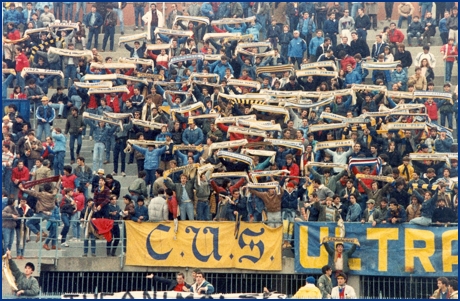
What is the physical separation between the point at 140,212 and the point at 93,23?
11878mm

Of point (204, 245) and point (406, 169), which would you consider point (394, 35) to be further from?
point (204, 245)

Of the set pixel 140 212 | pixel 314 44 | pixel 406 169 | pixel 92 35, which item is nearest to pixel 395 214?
pixel 406 169

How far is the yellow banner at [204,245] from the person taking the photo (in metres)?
35.9

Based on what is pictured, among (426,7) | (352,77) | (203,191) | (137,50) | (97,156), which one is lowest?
(203,191)

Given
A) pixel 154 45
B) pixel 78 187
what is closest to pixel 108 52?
pixel 154 45

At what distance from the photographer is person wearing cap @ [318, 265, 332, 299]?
33312 mm

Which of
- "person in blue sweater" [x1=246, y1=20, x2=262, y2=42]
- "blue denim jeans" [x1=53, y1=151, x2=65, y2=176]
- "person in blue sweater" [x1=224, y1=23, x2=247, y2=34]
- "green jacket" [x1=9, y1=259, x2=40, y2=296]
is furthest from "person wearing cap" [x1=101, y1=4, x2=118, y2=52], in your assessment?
"green jacket" [x1=9, y1=259, x2=40, y2=296]

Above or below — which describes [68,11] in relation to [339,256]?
above

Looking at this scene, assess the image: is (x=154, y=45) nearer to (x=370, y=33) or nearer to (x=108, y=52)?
(x=108, y=52)

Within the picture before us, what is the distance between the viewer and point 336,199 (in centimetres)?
3550

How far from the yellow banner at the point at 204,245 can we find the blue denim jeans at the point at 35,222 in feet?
6.02

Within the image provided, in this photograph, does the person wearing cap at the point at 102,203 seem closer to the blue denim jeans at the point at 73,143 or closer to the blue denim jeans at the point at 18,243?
the blue denim jeans at the point at 18,243

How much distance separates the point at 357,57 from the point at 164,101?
17.1 ft

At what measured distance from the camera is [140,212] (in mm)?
36188
